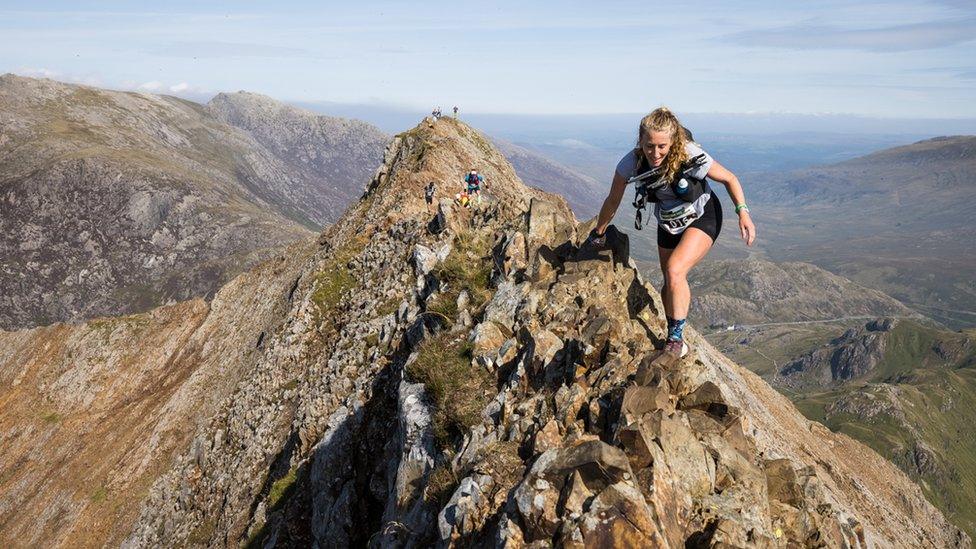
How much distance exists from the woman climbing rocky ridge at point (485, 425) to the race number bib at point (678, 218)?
2.59 m

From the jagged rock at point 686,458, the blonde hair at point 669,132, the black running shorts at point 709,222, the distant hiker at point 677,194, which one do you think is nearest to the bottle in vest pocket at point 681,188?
the distant hiker at point 677,194

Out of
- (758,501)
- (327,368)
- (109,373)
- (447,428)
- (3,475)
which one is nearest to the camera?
(758,501)

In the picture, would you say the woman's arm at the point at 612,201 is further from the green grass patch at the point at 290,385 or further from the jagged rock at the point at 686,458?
the green grass patch at the point at 290,385

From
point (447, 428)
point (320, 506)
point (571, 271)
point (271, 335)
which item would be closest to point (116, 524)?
A: point (271, 335)

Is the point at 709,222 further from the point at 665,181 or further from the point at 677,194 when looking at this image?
the point at 665,181

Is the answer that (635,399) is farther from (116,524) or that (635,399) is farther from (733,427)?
(116,524)

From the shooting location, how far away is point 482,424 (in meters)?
11.6

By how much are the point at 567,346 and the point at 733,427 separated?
3884mm

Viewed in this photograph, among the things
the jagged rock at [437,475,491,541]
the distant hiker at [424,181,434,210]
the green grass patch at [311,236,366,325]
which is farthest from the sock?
the distant hiker at [424,181,434,210]

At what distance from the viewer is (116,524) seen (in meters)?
33.0

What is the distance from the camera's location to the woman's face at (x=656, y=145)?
11086 millimetres

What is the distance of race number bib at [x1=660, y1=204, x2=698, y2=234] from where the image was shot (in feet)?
39.7

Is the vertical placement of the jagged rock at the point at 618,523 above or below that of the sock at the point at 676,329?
below

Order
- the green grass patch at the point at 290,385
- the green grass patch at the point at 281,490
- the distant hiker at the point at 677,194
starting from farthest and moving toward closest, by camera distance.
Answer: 1. the green grass patch at the point at 290,385
2. the green grass patch at the point at 281,490
3. the distant hiker at the point at 677,194
